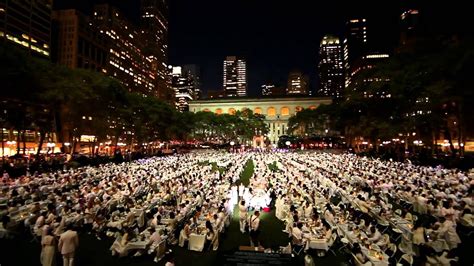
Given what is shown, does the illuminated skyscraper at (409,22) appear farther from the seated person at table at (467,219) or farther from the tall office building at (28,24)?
the tall office building at (28,24)

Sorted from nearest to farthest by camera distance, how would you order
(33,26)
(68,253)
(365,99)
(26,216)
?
(68,253) → (26,216) → (365,99) → (33,26)

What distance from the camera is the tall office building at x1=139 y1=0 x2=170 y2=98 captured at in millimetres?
147288

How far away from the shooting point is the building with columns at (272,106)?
360 ft

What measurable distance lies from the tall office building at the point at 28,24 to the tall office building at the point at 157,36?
6311 cm

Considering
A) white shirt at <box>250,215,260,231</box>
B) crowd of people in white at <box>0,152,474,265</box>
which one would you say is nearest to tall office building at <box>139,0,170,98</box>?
crowd of people in white at <box>0,152,474,265</box>

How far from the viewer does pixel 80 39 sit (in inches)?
3214

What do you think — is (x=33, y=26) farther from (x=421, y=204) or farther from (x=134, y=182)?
(x=421, y=204)

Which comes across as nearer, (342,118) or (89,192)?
(89,192)

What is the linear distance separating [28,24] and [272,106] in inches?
3022

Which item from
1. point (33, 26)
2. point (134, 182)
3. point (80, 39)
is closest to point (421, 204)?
point (134, 182)

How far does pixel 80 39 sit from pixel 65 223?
85.6 m

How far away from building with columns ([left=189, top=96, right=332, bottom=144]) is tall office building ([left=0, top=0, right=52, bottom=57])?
5288 cm

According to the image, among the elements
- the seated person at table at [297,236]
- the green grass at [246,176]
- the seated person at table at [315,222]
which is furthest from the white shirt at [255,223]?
A: the green grass at [246,176]

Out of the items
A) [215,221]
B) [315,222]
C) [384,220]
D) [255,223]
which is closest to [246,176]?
[384,220]
